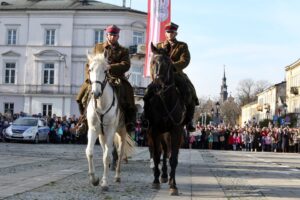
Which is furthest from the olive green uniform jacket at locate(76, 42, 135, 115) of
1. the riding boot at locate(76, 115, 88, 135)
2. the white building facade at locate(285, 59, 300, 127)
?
the white building facade at locate(285, 59, 300, 127)

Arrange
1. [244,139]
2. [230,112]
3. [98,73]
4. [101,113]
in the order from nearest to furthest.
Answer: [98,73]
[101,113]
[244,139]
[230,112]

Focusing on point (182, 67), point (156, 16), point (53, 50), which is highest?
point (53, 50)

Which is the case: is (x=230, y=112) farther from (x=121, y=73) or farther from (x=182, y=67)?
(x=182, y=67)

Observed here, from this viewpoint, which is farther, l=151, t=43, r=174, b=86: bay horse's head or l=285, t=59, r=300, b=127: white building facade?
l=285, t=59, r=300, b=127: white building facade

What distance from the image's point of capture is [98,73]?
10.1 meters

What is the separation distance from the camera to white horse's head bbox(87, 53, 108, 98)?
32.8ft

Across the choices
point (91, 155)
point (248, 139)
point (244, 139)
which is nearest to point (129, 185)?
point (91, 155)

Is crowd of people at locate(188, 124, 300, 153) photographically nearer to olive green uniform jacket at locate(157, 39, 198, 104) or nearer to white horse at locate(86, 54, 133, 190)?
olive green uniform jacket at locate(157, 39, 198, 104)

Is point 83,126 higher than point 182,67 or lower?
lower

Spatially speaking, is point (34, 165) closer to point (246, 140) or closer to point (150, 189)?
point (150, 189)

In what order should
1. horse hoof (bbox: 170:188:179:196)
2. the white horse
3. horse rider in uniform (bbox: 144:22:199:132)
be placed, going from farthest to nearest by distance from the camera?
1. horse rider in uniform (bbox: 144:22:199:132)
2. the white horse
3. horse hoof (bbox: 170:188:179:196)

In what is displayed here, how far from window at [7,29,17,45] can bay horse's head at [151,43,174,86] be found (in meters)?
59.9

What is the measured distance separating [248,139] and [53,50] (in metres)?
33.7

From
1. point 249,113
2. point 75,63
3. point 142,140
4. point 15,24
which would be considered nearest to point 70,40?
point 75,63
